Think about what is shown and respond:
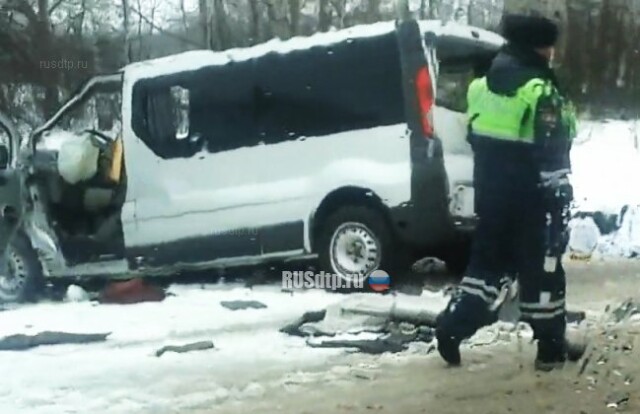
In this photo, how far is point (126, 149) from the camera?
11.1ft

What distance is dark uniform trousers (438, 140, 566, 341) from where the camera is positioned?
3357mm

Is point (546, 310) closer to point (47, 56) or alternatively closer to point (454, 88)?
point (454, 88)

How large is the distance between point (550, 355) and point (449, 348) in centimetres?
38

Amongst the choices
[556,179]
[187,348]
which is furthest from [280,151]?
[556,179]

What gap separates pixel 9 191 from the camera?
A: 3473 mm

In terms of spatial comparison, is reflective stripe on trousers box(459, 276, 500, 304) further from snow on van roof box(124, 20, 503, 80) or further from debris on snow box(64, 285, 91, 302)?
debris on snow box(64, 285, 91, 302)

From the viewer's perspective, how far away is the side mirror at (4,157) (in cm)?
343

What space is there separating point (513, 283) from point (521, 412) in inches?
18.3

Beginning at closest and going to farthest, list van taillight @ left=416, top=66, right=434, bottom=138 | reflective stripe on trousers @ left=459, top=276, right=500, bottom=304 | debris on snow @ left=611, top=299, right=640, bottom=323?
van taillight @ left=416, top=66, right=434, bottom=138 < reflective stripe on trousers @ left=459, top=276, right=500, bottom=304 < debris on snow @ left=611, top=299, right=640, bottom=323

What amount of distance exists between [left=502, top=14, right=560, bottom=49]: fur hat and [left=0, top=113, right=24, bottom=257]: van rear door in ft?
5.88

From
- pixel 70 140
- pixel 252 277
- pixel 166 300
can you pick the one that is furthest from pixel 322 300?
pixel 70 140

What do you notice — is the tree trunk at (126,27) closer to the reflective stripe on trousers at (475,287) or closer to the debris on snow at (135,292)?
the debris on snow at (135,292)

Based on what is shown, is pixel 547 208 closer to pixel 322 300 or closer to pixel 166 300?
pixel 322 300

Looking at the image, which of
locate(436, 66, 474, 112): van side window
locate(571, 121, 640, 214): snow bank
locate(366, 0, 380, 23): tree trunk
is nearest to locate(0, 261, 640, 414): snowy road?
locate(571, 121, 640, 214): snow bank
